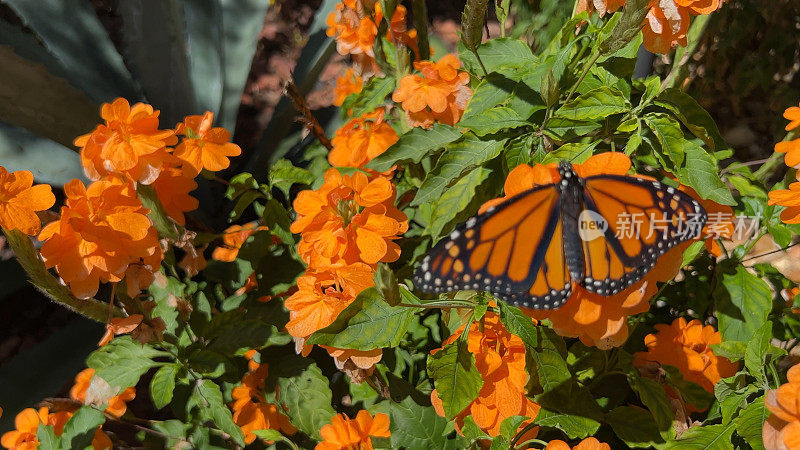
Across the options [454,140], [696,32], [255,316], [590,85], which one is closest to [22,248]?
[255,316]

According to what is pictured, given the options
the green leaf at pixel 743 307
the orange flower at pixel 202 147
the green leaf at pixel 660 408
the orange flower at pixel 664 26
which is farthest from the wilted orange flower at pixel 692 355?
the orange flower at pixel 202 147

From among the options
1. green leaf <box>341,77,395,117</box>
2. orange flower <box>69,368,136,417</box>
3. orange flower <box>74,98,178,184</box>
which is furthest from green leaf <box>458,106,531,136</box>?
orange flower <box>69,368,136,417</box>

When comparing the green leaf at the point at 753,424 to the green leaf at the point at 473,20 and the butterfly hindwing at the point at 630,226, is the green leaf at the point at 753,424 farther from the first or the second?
the green leaf at the point at 473,20

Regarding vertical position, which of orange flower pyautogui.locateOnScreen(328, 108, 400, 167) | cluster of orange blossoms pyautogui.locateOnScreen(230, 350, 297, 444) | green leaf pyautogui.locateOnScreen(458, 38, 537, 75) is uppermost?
green leaf pyautogui.locateOnScreen(458, 38, 537, 75)

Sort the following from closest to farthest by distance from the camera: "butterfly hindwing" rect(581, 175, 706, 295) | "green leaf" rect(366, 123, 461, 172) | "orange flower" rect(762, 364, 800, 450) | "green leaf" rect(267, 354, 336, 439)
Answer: "orange flower" rect(762, 364, 800, 450) < "butterfly hindwing" rect(581, 175, 706, 295) < "green leaf" rect(366, 123, 461, 172) < "green leaf" rect(267, 354, 336, 439)

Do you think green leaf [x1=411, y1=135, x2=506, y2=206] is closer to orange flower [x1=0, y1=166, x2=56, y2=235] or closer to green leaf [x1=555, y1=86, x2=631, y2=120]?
green leaf [x1=555, y1=86, x2=631, y2=120]

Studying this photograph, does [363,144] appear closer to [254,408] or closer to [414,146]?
[414,146]
